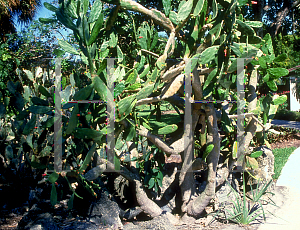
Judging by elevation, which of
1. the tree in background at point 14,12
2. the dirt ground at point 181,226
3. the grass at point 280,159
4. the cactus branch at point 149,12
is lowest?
the dirt ground at point 181,226

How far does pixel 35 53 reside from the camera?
34.0ft

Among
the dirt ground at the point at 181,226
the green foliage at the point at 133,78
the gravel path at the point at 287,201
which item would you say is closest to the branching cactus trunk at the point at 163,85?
the green foliage at the point at 133,78

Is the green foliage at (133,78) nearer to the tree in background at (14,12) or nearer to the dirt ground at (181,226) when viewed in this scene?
the dirt ground at (181,226)

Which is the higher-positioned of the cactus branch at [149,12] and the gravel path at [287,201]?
the cactus branch at [149,12]

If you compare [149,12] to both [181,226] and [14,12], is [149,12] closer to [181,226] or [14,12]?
[181,226]

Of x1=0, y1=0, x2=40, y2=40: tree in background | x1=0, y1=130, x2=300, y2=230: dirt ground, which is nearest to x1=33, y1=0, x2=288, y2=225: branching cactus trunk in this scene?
x1=0, y1=130, x2=300, y2=230: dirt ground

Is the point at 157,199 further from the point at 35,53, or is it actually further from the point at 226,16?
the point at 35,53

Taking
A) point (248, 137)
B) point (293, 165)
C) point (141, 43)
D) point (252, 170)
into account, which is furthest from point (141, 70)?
point (293, 165)

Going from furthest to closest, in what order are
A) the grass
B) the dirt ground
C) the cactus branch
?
the grass → the dirt ground → the cactus branch

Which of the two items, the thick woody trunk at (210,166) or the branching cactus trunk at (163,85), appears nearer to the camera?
the branching cactus trunk at (163,85)

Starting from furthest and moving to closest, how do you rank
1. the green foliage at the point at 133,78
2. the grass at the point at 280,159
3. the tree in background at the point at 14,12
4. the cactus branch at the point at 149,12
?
the tree in background at the point at 14,12 < the grass at the point at 280,159 < the cactus branch at the point at 149,12 < the green foliage at the point at 133,78

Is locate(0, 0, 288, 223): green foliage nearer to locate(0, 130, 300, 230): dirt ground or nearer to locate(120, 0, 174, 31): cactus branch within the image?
locate(120, 0, 174, 31): cactus branch

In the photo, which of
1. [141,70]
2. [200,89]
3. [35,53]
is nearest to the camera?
[200,89]

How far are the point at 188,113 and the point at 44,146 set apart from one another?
223cm
